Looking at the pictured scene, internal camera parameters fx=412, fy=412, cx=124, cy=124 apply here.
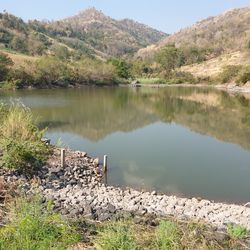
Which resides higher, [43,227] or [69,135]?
[43,227]

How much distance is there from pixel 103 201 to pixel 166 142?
1473 cm

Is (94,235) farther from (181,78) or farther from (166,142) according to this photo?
(181,78)

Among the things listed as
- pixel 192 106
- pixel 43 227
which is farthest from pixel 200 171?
pixel 192 106

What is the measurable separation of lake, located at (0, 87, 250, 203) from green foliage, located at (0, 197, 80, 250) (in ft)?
26.5

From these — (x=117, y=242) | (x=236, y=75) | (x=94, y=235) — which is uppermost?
(x=236, y=75)

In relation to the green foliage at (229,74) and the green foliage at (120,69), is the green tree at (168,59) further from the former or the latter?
the green foliage at (229,74)

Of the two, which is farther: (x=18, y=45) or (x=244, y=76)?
(x=18, y=45)

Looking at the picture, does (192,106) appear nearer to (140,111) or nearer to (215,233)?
(140,111)

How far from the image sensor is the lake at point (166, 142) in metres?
16.7

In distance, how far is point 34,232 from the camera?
7.21 meters

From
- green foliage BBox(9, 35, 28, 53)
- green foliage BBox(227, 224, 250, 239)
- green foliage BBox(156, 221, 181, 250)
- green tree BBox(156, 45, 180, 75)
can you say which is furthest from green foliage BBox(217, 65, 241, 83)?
green foliage BBox(156, 221, 181, 250)

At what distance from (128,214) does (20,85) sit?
207ft

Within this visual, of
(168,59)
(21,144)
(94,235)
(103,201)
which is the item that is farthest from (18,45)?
(94,235)

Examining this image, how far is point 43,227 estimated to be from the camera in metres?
7.39
